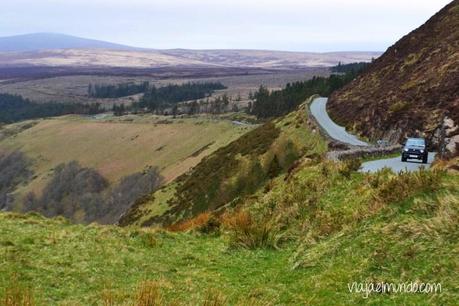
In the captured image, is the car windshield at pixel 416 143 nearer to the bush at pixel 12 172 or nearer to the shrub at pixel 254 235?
the shrub at pixel 254 235

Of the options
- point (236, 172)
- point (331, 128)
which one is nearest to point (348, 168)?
point (331, 128)

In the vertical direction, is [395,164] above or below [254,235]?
Answer: below

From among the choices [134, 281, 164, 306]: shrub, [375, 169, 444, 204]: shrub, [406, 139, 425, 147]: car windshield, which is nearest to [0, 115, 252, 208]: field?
[406, 139, 425, 147]: car windshield

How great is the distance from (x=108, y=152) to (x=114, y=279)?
131743 millimetres

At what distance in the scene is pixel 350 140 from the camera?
49.4 m

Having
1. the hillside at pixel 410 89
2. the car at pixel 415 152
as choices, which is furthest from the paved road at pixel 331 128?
the car at pixel 415 152

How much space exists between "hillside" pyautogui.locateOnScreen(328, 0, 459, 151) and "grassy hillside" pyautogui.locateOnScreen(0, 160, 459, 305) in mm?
28779

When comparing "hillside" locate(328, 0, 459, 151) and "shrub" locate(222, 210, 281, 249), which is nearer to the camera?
"shrub" locate(222, 210, 281, 249)

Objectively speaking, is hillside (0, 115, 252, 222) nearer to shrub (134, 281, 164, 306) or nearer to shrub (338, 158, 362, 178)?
shrub (338, 158, 362, 178)

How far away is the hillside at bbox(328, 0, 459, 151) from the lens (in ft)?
153

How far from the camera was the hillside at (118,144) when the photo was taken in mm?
117250

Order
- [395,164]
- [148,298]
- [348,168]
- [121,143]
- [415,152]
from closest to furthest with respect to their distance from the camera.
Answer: [148,298] → [348,168] → [395,164] → [415,152] → [121,143]

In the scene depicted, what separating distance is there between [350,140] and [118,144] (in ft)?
337

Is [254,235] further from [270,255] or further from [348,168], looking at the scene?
[348,168]
